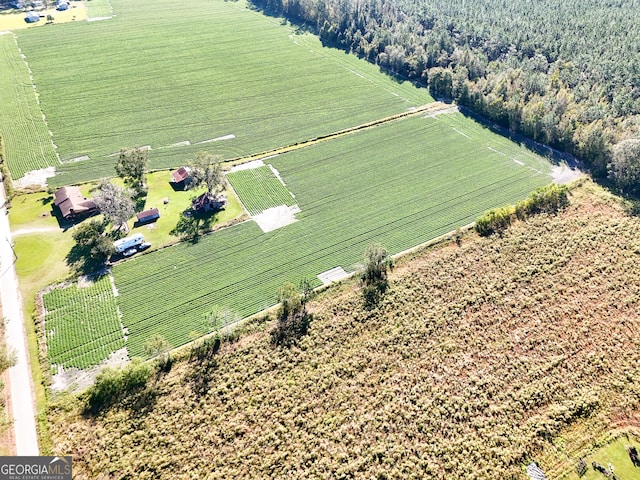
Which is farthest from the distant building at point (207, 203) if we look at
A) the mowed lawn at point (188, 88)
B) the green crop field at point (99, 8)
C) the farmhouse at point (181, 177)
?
the green crop field at point (99, 8)

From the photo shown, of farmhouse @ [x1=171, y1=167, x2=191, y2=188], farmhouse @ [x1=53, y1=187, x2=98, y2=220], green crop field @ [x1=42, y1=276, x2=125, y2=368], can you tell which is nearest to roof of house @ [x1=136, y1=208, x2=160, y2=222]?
farmhouse @ [x1=53, y1=187, x2=98, y2=220]

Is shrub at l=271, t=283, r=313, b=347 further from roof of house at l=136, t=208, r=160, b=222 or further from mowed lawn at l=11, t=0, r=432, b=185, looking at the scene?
mowed lawn at l=11, t=0, r=432, b=185

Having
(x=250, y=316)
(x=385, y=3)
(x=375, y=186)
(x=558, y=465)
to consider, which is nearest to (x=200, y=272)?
(x=250, y=316)

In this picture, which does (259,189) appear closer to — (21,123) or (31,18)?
(21,123)

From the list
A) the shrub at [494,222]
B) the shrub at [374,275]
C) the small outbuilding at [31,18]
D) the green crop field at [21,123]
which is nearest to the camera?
the shrub at [374,275]

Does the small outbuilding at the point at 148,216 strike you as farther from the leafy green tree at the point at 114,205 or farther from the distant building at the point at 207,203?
the distant building at the point at 207,203
